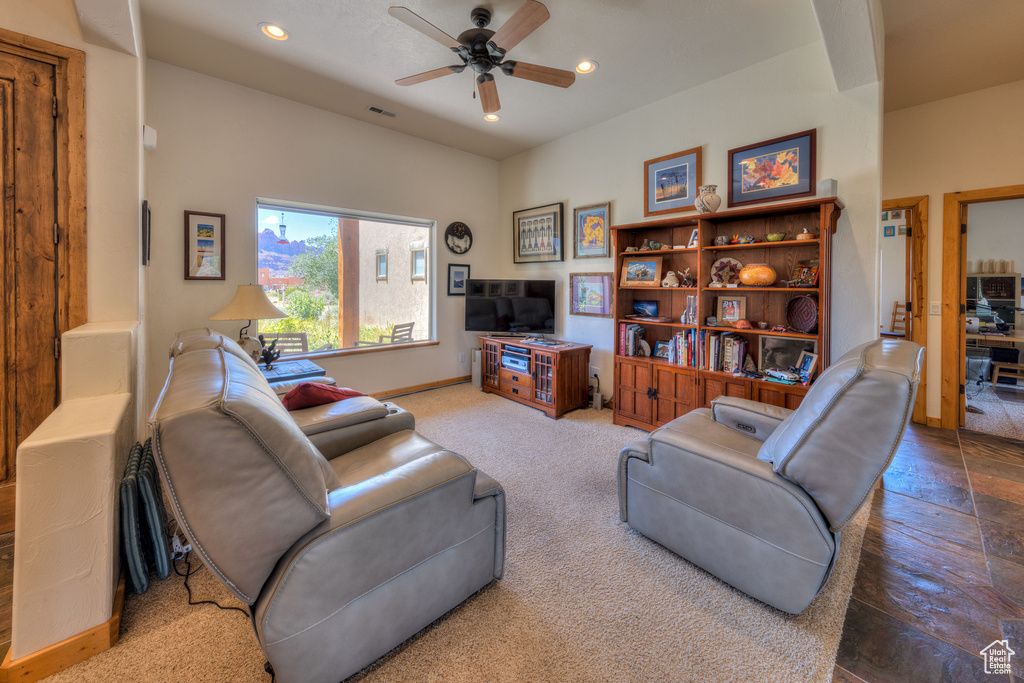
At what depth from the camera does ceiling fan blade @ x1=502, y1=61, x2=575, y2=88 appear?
2.45 meters

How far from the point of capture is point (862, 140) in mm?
2598

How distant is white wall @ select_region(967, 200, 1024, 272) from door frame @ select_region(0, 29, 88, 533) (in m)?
8.26

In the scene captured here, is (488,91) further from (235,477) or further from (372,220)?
(235,477)

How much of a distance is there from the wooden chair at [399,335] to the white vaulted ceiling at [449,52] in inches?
87.9

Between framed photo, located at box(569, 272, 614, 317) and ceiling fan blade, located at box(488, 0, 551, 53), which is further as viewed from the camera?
framed photo, located at box(569, 272, 614, 317)

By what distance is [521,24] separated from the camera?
6.77ft

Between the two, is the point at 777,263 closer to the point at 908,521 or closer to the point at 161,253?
the point at 908,521

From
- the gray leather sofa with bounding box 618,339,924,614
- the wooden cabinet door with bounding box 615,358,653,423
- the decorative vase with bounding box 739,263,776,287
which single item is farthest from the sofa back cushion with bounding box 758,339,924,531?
the wooden cabinet door with bounding box 615,358,653,423

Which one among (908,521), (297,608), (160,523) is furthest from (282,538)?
(908,521)

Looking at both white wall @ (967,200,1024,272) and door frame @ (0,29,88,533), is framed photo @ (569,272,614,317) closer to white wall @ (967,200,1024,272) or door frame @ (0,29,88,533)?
door frame @ (0,29,88,533)

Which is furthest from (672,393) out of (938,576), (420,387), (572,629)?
(420,387)

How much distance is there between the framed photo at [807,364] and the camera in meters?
2.62

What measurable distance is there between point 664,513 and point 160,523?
7.13 ft

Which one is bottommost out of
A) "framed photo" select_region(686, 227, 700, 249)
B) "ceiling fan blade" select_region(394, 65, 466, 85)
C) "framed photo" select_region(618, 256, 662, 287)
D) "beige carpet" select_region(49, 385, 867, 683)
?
"beige carpet" select_region(49, 385, 867, 683)
